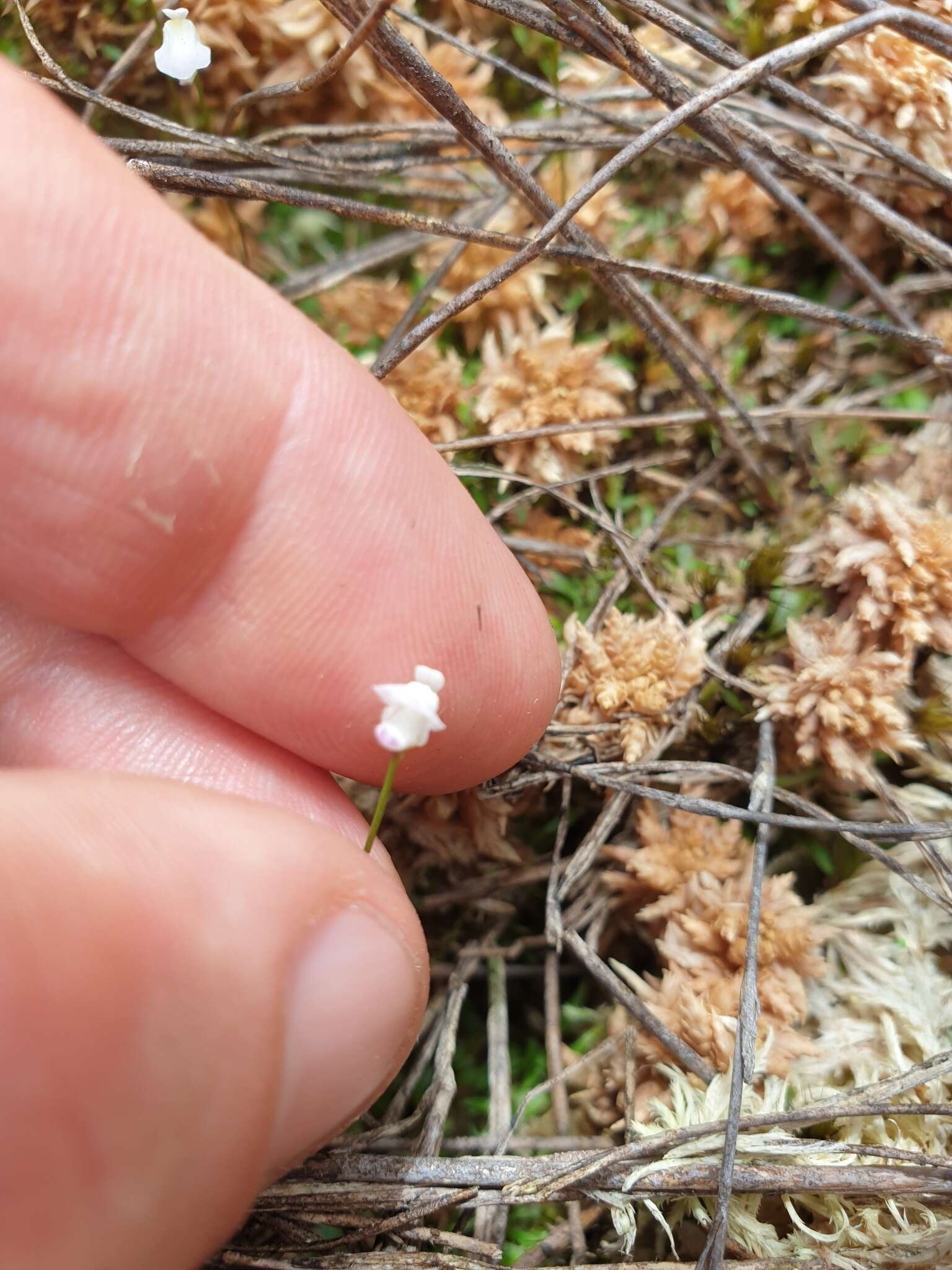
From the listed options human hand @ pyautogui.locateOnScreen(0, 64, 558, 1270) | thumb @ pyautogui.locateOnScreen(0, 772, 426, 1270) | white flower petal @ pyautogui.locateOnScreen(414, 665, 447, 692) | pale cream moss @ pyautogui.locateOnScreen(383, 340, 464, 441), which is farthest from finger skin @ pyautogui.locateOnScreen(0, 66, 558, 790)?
pale cream moss @ pyautogui.locateOnScreen(383, 340, 464, 441)

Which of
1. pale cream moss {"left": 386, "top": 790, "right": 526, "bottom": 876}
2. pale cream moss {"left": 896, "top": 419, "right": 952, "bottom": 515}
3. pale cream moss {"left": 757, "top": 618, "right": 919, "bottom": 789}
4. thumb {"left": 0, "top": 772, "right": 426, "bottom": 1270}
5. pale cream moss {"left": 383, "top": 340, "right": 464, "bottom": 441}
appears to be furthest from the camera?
pale cream moss {"left": 383, "top": 340, "right": 464, "bottom": 441}

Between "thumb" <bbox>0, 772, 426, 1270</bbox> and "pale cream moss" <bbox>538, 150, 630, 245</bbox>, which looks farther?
"pale cream moss" <bbox>538, 150, 630, 245</bbox>

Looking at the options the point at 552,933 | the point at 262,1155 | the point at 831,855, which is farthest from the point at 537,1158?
the point at 831,855

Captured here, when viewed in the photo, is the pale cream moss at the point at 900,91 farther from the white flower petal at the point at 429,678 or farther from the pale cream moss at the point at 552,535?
the white flower petal at the point at 429,678

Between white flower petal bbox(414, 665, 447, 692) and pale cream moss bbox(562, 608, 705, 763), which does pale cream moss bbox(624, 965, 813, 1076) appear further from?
white flower petal bbox(414, 665, 447, 692)

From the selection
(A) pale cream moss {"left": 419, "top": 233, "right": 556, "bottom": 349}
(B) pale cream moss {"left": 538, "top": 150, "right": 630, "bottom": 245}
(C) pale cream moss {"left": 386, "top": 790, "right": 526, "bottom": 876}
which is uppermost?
(B) pale cream moss {"left": 538, "top": 150, "right": 630, "bottom": 245}

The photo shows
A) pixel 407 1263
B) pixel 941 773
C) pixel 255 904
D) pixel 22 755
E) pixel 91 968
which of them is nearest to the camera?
pixel 91 968

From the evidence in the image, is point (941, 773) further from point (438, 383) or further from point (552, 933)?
point (438, 383)
